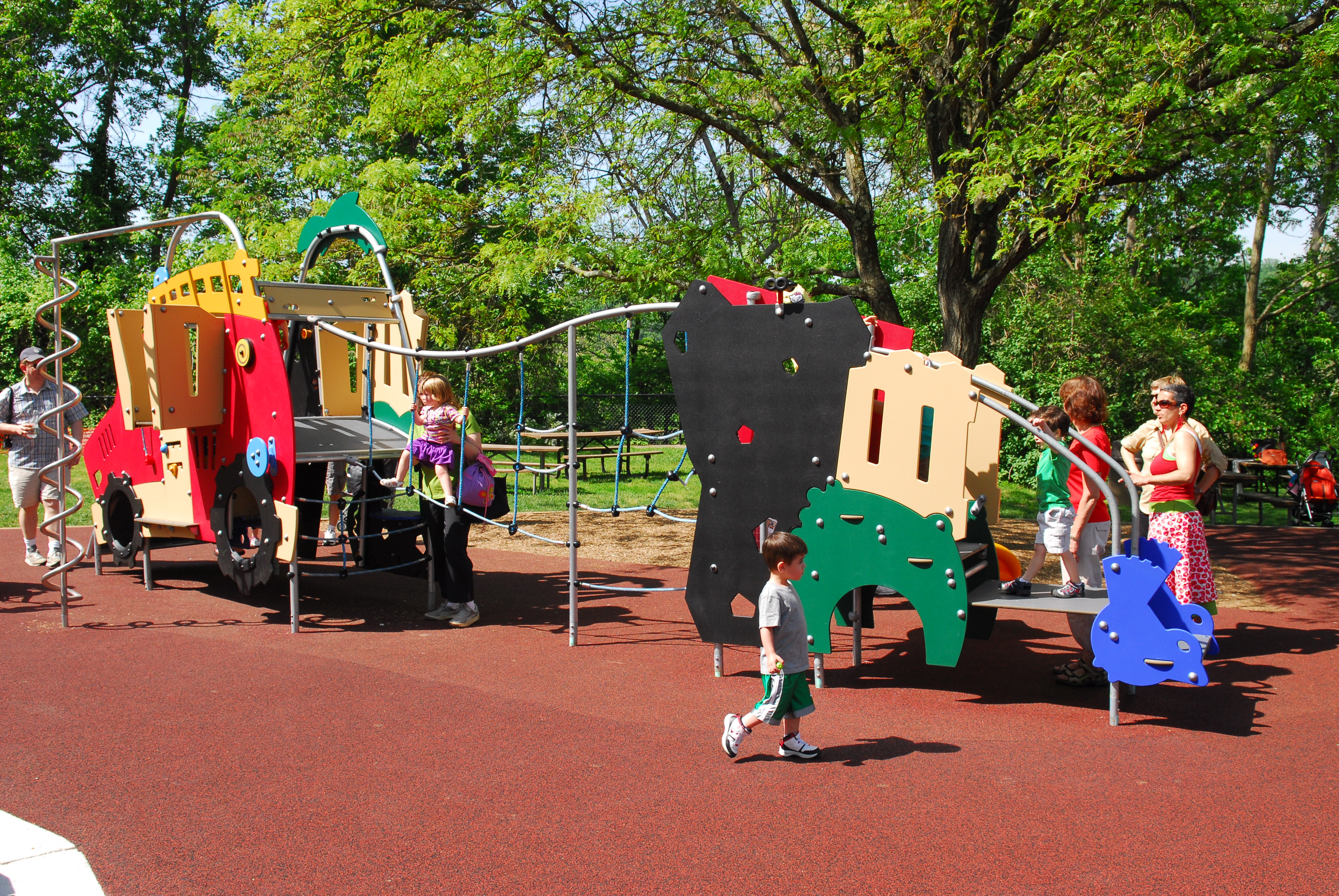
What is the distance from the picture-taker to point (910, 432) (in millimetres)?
5109

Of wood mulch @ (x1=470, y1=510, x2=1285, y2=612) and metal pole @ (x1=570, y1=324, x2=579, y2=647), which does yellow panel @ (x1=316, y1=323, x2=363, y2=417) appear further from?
metal pole @ (x1=570, y1=324, x2=579, y2=647)

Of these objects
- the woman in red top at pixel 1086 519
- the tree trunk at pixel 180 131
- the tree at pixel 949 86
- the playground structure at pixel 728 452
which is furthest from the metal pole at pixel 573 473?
the tree trunk at pixel 180 131

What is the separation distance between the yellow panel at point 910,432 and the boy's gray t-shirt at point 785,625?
3.38ft

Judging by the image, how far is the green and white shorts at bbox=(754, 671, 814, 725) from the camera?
14.2ft

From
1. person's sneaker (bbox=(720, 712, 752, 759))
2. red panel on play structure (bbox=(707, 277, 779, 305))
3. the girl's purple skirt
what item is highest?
red panel on play structure (bbox=(707, 277, 779, 305))

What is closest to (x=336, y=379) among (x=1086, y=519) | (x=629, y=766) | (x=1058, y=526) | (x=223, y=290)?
(x=223, y=290)

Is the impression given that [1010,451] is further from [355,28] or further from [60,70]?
[60,70]

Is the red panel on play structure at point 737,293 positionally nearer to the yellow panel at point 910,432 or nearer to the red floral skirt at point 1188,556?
the yellow panel at point 910,432

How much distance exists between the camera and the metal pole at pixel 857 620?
5574mm

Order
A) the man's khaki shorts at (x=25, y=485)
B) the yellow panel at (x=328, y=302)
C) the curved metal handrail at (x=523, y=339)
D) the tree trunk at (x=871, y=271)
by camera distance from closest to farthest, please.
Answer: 1. the curved metal handrail at (x=523, y=339)
2. the yellow panel at (x=328, y=302)
3. the man's khaki shorts at (x=25, y=485)
4. the tree trunk at (x=871, y=271)

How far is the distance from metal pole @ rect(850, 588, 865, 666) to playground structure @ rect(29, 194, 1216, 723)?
0.07 ft

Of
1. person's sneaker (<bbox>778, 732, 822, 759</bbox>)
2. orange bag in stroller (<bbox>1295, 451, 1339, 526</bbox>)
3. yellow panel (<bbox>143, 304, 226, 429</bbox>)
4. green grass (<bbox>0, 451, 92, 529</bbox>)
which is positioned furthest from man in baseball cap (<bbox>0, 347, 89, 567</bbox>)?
orange bag in stroller (<bbox>1295, 451, 1339, 526</bbox>)

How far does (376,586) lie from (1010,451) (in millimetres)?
12646

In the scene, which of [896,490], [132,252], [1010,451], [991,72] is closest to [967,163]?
[991,72]
